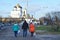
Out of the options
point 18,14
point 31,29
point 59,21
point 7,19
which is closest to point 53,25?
point 59,21

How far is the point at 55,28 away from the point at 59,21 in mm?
2124

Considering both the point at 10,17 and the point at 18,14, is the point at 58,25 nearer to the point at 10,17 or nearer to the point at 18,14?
the point at 10,17

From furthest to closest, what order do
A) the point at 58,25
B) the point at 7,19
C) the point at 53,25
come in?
the point at 7,19 → the point at 53,25 → the point at 58,25

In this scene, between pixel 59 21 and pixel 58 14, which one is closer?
pixel 59 21

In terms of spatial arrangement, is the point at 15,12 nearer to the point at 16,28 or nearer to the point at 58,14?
the point at 58,14

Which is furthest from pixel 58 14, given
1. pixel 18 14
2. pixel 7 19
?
pixel 18 14

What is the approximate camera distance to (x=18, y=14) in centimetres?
18925

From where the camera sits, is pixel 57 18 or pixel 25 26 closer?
pixel 25 26

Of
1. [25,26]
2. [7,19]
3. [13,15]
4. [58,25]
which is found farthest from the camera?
[13,15]

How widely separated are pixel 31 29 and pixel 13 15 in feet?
516

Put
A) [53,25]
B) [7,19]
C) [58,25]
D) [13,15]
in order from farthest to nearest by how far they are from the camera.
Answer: [13,15] < [7,19] < [53,25] < [58,25]

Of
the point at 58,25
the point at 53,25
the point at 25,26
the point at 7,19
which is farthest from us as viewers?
the point at 7,19

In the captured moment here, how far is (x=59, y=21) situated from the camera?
4491 centimetres

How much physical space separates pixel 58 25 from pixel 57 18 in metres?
3.87
